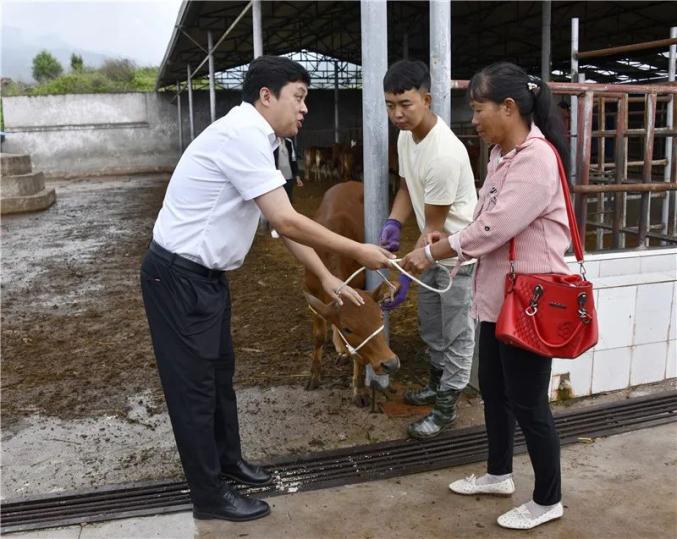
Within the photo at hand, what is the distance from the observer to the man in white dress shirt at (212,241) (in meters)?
2.46

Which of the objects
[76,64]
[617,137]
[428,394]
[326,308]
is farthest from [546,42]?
[76,64]

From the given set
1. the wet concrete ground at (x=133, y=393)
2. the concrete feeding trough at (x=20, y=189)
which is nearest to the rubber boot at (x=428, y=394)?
the wet concrete ground at (x=133, y=393)

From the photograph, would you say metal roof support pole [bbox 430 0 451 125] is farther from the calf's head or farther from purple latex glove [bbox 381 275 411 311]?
the calf's head

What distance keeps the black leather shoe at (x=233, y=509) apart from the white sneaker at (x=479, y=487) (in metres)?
0.80

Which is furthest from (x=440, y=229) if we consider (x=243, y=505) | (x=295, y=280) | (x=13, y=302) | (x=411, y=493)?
(x=13, y=302)

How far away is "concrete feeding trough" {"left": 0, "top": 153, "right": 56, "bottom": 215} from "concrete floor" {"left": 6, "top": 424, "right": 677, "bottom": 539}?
41.8 feet

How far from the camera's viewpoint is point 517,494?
283cm

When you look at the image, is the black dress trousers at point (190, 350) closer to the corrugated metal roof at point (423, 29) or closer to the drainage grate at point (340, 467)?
the drainage grate at point (340, 467)

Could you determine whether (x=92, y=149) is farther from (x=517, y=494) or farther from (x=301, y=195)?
(x=517, y=494)

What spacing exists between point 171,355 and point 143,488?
2.55 feet

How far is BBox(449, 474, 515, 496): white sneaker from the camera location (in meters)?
2.79

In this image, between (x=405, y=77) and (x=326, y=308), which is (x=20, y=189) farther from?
(x=405, y=77)

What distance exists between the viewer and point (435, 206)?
302cm

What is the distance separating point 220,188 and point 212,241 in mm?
203
